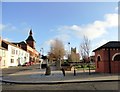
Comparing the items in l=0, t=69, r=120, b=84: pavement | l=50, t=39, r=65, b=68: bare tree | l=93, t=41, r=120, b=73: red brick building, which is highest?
l=50, t=39, r=65, b=68: bare tree

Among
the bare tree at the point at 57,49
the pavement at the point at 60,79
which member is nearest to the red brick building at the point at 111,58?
the pavement at the point at 60,79

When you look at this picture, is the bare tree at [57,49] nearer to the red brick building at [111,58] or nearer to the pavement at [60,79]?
the red brick building at [111,58]

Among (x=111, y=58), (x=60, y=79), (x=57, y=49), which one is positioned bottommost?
(x=60, y=79)

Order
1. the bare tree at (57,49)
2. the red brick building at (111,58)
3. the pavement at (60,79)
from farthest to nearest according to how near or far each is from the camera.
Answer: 1. the bare tree at (57,49)
2. the red brick building at (111,58)
3. the pavement at (60,79)

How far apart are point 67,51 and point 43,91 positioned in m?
73.6

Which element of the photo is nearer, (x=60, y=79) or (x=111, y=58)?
(x=60, y=79)

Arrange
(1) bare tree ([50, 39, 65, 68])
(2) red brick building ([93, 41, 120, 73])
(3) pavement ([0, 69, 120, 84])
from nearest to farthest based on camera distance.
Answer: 1. (3) pavement ([0, 69, 120, 84])
2. (2) red brick building ([93, 41, 120, 73])
3. (1) bare tree ([50, 39, 65, 68])

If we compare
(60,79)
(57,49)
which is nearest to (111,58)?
(60,79)

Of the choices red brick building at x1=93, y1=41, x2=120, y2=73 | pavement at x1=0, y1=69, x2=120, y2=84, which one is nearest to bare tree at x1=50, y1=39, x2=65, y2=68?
red brick building at x1=93, y1=41, x2=120, y2=73

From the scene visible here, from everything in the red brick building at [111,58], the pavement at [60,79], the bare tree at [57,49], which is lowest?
the pavement at [60,79]

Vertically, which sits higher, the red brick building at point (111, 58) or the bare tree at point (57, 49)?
the bare tree at point (57, 49)

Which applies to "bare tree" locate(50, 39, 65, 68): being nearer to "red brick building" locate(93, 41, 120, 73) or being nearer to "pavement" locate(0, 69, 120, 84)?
"red brick building" locate(93, 41, 120, 73)

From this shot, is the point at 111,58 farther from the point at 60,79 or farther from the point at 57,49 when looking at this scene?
the point at 57,49

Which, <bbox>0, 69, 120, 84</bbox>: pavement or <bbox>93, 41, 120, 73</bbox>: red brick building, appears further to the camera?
<bbox>93, 41, 120, 73</bbox>: red brick building
